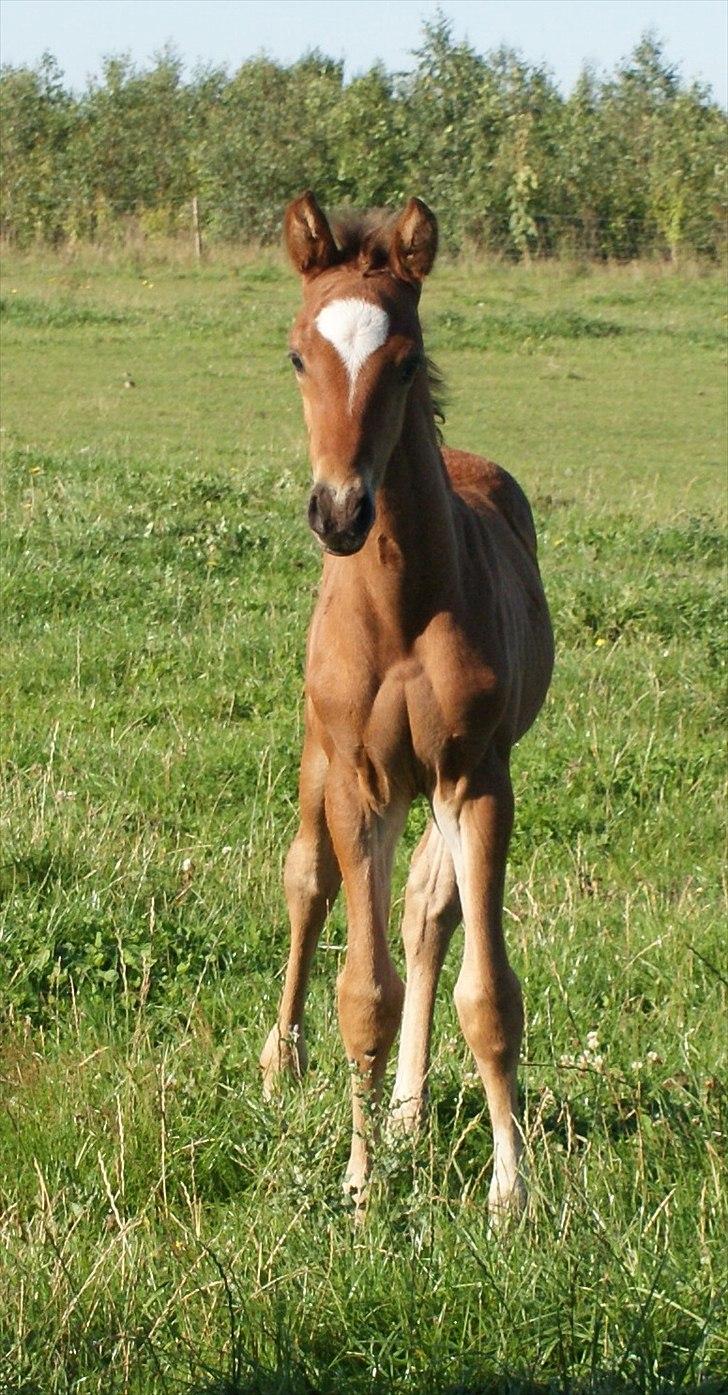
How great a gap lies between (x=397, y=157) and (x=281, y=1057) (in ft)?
120

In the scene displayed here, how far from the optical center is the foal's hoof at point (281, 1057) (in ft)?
13.0

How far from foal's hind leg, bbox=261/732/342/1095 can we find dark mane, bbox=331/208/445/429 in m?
1.05

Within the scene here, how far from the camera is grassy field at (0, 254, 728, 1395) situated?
2.86m

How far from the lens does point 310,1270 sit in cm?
301

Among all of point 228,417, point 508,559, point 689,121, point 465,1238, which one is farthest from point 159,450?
point 689,121

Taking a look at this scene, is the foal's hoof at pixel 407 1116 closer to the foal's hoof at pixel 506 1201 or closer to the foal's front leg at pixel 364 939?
the foal's front leg at pixel 364 939

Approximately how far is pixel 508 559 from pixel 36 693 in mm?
2997

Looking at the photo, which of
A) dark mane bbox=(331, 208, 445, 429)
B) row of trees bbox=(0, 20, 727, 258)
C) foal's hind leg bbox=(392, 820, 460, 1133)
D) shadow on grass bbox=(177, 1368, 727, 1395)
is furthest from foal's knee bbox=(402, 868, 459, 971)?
row of trees bbox=(0, 20, 727, 258)

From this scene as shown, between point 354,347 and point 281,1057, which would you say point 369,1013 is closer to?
point 281,1057

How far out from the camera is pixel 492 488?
212 inches

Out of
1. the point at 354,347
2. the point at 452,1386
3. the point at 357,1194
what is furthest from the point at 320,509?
the point at 452,1386

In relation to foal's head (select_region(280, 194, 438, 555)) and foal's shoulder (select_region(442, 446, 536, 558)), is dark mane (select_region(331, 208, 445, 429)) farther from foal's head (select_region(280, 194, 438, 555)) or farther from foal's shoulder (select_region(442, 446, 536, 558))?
foal's shoulder (select_region(442, 446, 536, 558))

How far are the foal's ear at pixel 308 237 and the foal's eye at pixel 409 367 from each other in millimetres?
376

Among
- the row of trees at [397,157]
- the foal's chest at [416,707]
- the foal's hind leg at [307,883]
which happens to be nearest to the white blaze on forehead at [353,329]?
the foal's chest at [416,707]
